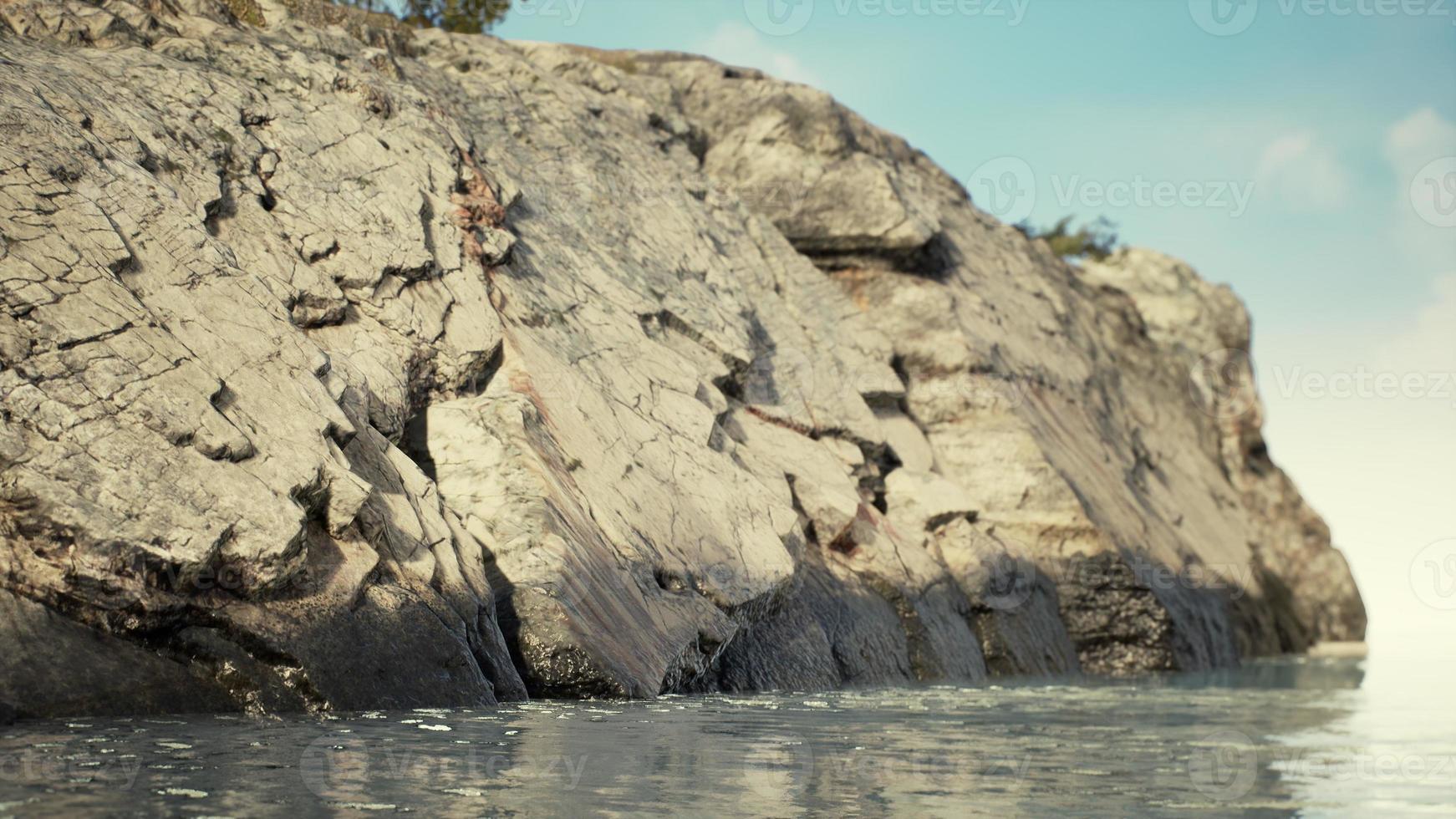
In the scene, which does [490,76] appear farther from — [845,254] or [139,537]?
[139,537]

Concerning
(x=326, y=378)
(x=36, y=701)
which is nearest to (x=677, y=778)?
(x=36, y=701)

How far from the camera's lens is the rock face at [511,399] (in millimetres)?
8891

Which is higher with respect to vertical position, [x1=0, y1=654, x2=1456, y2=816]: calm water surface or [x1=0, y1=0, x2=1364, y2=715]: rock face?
[x1=0, y1=0, x2=1364, y2=715]: rock face

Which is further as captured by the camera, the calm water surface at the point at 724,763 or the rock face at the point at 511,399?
the rock face at the point at 511,399

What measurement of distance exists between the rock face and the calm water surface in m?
0.92

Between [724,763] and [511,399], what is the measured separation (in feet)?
19.4

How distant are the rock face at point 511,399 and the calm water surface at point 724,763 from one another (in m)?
0.92

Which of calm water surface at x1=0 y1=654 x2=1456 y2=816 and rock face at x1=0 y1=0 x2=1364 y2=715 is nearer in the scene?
calm water surface at x1=0 y1=654 x2=1456 y2=816

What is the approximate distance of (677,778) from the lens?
265 inches

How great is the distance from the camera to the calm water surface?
5.72 meters

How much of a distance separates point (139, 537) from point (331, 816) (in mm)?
4000

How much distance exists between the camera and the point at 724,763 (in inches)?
290

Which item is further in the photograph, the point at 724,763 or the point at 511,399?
the point at 511,399

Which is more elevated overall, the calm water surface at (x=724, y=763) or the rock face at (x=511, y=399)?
the rock face at (x=511, y=399)
